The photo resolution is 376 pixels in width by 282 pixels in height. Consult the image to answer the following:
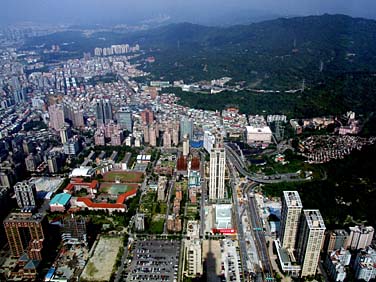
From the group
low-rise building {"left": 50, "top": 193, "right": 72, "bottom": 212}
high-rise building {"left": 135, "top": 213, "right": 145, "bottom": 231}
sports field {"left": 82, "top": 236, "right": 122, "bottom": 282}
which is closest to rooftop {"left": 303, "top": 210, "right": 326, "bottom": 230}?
high-rise building {"left": 135, "top": 213, "right": 145, "bottom": 231}

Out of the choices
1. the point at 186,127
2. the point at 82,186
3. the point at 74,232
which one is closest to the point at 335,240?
the point at 74,232

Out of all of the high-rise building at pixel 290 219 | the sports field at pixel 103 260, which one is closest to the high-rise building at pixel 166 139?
the sports field at pixel 103 260

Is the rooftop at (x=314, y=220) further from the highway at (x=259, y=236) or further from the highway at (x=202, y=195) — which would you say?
the highway at (x=202, y=195)

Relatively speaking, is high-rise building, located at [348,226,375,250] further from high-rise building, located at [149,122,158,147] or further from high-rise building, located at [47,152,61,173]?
high-rise building, located at [47,152,61,173]

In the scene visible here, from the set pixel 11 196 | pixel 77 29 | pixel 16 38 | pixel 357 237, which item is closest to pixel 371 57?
pixel 357 237

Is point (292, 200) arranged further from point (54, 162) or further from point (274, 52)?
point (274, 52)

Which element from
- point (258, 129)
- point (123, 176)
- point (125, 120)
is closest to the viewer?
point (123, 176)
